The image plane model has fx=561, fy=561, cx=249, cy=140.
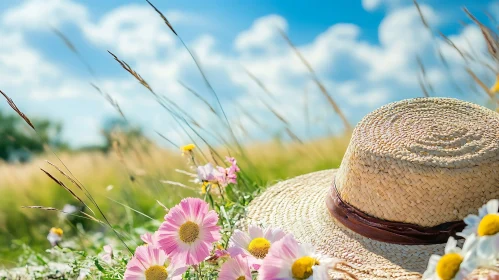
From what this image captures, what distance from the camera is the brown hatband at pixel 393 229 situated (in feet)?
5.49

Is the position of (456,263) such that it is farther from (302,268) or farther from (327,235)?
(327,235)

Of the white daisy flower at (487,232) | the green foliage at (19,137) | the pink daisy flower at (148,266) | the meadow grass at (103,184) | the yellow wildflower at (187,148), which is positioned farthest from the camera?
the green foliage at (19,137)

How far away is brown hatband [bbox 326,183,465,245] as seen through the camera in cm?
167

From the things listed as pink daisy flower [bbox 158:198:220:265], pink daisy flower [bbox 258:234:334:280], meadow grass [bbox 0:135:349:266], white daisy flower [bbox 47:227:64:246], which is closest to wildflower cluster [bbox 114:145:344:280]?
pink daisy flower [bbox 158:198:220:265]

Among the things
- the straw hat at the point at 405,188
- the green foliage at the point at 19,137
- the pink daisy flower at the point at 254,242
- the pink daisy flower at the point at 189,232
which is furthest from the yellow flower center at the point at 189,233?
the green foliage at the point at 19,137

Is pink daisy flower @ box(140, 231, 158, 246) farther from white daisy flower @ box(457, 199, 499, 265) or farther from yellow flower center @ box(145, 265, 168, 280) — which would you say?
white daisy flower @ box(457, 199, 499, 265)

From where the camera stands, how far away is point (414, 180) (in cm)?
167

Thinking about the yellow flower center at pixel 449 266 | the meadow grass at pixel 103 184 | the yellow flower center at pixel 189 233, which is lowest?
the meadow grass at pixel 103 184

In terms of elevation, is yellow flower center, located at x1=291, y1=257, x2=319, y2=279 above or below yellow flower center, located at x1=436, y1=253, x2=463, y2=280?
below

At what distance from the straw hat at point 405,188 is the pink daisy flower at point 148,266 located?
464 millimetres

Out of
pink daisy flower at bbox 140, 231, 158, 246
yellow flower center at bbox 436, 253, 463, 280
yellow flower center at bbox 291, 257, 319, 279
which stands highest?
yellow flower center at bbox 436, 253, 463, 280

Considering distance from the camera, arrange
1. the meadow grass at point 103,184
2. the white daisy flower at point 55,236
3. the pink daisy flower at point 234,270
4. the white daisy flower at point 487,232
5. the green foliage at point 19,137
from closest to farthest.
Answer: the white daisy flower at point 487,232
the pink daisy flower at point 234,270
the white daisy flower at point 55,236
the meadow grass at point 103,184
the green foliage at point 19,137

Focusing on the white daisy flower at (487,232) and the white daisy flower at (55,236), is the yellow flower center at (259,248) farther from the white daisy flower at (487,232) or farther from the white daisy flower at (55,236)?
the white daisy flower at (55,236)

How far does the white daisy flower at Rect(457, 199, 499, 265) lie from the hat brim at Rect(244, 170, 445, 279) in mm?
294
